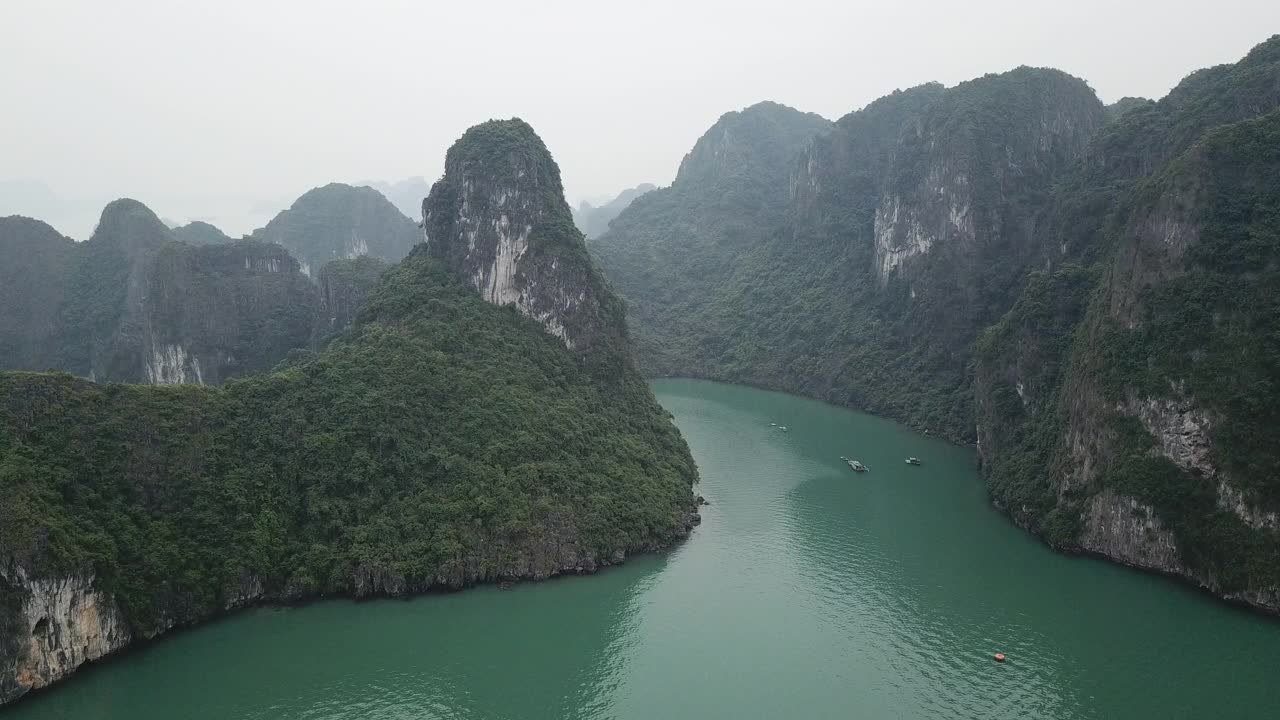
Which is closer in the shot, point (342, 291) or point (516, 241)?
point (516, 241)

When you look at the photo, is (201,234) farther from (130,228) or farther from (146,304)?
(146,304)

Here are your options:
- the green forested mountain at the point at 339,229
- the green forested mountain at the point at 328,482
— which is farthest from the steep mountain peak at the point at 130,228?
the green forested mountain at the point at 328,482

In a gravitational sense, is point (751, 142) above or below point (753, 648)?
above

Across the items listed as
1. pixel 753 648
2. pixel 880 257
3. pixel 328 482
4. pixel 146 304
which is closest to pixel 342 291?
pixel 146 304

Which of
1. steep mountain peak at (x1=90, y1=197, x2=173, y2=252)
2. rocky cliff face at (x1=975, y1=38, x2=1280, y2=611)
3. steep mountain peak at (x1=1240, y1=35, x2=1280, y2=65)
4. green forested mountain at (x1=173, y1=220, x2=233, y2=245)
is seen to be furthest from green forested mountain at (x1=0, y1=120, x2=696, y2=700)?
green forested mountain at (x1=173, y1=220, x2=233, y2=245)

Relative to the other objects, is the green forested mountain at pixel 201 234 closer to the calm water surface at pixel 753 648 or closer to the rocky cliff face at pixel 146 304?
the rocky cliff face at pixel 146 304

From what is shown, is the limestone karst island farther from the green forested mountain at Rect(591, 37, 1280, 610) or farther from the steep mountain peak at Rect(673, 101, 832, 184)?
the steep mountain peak at Rect(673, 101, 832, 184)

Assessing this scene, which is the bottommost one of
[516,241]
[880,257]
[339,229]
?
[516,241]

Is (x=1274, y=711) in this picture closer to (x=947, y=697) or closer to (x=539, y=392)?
(x=947, y=697)
